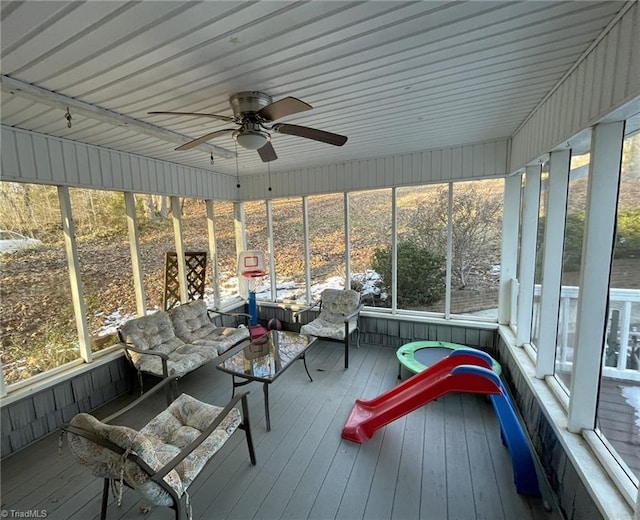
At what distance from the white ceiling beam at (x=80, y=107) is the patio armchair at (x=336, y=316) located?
2790 mm

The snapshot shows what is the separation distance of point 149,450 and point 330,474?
4.31ft

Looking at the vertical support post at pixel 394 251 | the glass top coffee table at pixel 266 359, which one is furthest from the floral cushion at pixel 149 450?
the vertical support post at pixel 394 251

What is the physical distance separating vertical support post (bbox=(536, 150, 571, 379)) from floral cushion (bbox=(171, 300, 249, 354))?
3347 millimetres

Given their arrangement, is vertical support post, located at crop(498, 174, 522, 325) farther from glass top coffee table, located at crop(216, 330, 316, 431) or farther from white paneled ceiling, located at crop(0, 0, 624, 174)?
glass top coffee table, located at crop(216, 330, 316, 431)

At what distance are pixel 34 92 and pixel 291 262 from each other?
391cm

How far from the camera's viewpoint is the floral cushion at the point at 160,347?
3131 mm

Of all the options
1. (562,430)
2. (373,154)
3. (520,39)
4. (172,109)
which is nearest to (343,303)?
(373,154)

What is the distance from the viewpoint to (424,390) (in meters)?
2.35

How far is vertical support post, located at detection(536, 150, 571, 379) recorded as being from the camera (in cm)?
239

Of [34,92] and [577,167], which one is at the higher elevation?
[34,92]

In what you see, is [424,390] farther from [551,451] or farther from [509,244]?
[509,244]

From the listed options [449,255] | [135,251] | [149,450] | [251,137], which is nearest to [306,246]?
[449,255]

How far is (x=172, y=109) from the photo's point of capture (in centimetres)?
233

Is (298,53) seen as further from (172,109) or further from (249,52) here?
(172,109)
